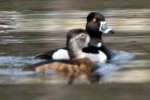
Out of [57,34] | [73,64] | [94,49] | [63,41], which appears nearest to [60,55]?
[73,64]

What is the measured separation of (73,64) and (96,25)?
1.63 m

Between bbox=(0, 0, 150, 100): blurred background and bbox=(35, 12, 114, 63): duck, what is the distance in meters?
0.26

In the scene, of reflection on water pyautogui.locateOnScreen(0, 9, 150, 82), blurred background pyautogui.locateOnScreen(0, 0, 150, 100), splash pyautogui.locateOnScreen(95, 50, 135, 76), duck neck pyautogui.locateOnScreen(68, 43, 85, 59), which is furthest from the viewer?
reflection on water pyautogui.locateOnScreen(0, 9, 150, 82)

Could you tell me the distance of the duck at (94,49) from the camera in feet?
33.2

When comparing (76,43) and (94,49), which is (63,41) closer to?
(94,49)

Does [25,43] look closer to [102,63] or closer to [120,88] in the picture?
[102,63]

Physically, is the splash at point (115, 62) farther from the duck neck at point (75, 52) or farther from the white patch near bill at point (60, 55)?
the white patch near bill at point (60, 55)

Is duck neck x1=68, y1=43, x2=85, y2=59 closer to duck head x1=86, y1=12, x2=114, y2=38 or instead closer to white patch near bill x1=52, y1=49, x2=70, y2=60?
white patch near bill x1=52, y1=49, x2=70, y2=60

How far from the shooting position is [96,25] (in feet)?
36.5

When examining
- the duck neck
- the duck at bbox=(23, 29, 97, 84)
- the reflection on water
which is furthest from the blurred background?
the duck neck

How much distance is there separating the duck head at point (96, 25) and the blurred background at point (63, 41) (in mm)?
330

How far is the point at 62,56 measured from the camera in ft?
32.8

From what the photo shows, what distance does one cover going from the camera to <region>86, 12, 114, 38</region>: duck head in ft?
36.4

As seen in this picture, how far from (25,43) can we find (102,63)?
6.43 feet
